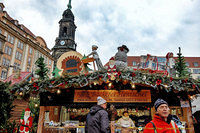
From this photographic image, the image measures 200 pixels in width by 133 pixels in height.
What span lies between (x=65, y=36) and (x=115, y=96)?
136ft

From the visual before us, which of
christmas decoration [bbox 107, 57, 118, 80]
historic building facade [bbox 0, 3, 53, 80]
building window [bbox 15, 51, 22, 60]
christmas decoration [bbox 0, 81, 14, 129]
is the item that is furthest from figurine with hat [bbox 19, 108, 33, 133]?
building window [bbox 15, 51, 22, 60]

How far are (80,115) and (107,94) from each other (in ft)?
11.3

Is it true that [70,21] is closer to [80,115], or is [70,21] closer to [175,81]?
[80,115]

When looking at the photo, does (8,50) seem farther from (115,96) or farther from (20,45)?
(115,96)

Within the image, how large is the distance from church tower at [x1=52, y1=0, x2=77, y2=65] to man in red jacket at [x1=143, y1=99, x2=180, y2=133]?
4208 cm

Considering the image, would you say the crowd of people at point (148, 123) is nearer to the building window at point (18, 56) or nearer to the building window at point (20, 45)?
the building window at point (18, 56)

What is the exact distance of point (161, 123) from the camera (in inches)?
86.4

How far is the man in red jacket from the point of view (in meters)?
2.13

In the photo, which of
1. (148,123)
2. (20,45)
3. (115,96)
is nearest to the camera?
(148,123)

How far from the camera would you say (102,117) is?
309 cm

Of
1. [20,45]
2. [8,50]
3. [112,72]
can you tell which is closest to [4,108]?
[112,72]

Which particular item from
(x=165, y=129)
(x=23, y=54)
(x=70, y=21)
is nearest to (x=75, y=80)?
(x=165, y=129)

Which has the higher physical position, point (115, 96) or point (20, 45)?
point (20, 45)

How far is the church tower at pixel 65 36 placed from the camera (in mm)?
43531
